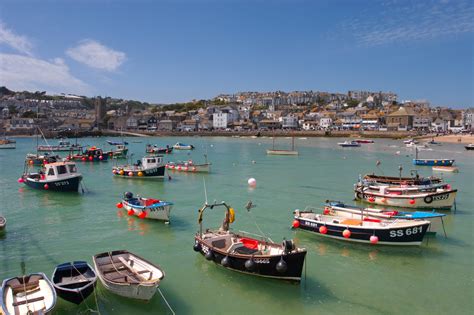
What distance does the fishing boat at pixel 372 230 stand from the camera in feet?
52.5

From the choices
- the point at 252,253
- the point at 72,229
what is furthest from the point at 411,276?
the point at 72,229

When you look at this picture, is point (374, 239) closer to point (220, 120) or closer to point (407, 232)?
point (407, 232)

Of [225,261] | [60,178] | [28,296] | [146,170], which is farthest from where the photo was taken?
[146,170]

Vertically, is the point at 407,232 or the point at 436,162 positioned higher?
the point at 436,162

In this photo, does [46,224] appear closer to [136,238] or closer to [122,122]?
[136,238]

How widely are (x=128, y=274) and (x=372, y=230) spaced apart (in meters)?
10.0

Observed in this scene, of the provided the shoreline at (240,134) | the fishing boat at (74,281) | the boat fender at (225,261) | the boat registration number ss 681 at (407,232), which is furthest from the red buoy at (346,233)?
the shoreline at (240,134)

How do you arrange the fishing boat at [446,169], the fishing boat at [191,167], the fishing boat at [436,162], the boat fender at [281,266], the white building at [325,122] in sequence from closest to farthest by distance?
the boat fender at [281,266], the fishing boat at [191,167], the fishing boat at [446,169], the fishing boat at [436,162], the white building at [325,122]

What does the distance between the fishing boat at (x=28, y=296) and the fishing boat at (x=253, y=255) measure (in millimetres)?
5243

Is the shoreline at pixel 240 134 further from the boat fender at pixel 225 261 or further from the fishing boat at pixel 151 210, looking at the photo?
the boat fender at pixel 225 261

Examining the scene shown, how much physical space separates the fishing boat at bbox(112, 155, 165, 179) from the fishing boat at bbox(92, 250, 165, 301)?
22.3m

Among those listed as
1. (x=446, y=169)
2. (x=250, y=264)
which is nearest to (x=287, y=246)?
(x=250, y=264)

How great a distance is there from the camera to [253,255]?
41.8 ft

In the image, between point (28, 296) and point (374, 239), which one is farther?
point (374, 239)
